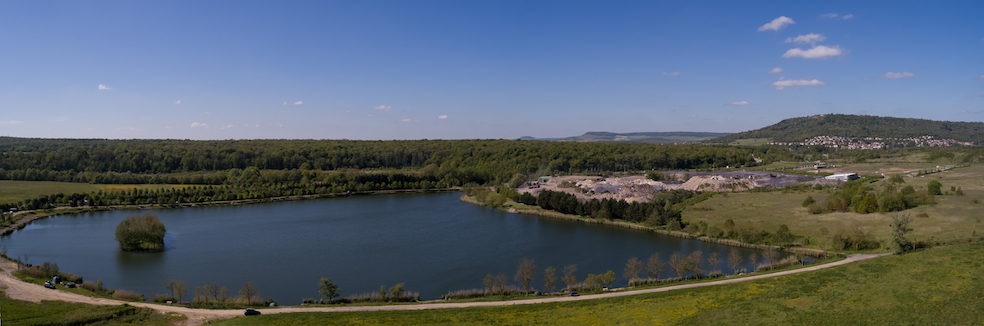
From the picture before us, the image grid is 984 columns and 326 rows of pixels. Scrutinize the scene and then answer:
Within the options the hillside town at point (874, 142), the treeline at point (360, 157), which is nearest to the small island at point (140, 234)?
the treeline at point (360, 157)

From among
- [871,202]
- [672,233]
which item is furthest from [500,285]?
[871,202]

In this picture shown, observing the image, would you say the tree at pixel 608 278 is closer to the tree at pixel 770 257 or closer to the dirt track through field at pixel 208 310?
the dirt track through field at pixel 208 310

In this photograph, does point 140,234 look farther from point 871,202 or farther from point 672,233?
point 871,202

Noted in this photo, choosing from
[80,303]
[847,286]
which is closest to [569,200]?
[847,286]

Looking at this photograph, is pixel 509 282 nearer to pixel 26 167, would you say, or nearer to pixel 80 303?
pixel 80 303

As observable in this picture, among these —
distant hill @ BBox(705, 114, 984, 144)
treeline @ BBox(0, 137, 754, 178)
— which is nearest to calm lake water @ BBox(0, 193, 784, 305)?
treeline @ BBox(0, 137, 754, 178)
